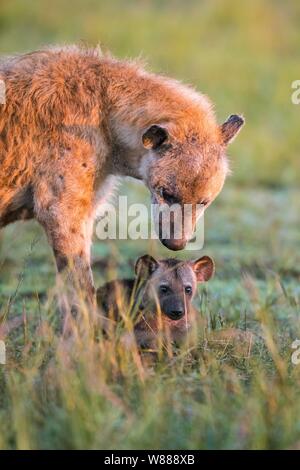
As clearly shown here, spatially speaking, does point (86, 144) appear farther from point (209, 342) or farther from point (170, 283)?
point (209, 342)

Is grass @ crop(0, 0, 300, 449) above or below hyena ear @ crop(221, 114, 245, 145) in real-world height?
below

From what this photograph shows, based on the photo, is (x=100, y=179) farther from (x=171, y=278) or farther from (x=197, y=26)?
(x=197, y=26)

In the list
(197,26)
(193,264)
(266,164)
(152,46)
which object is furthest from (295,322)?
(197,26)

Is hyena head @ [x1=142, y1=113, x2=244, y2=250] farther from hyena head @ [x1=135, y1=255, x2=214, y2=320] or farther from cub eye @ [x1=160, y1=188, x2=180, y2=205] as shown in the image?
hyena head @ [x1=135, y1=255, x2=214, y2=320]

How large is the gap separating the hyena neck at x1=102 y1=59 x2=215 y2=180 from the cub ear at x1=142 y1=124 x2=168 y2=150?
0.07 meters

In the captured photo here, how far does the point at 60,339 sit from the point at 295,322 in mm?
1798

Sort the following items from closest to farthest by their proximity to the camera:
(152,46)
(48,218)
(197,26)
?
1. (48,218)
2. (152,46)
3. (197,26)

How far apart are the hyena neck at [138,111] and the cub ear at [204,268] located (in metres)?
0.85

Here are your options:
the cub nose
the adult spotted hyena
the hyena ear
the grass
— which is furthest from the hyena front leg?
the hyena ear

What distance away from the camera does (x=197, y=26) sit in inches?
816

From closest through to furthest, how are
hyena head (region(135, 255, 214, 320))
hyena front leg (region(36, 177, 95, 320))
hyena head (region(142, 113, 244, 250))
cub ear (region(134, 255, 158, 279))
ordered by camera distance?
1. hyena front leg (region(36, 177, 95, 320))
2. hyena head (region(142, 113, 244, 250))
3. hyena head (region(135, 255, 214, 320))
4. cub ear (region(134, 255, 158, 279))

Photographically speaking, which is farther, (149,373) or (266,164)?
(266,164)

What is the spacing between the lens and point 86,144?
18.5 feet

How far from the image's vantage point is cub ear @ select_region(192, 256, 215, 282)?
21.2ft
